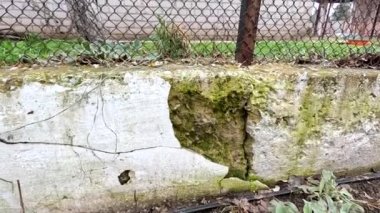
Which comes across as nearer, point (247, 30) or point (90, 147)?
point (90, 147)

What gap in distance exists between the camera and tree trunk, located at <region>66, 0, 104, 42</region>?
2.38m

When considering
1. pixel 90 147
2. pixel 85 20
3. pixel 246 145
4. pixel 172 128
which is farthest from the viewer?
pixel 85 20

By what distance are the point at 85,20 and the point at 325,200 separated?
177 cm

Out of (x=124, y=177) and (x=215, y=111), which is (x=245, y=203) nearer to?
(x=215, y=111)

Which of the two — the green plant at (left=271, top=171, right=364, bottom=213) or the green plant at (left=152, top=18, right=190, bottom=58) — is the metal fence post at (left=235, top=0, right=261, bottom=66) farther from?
the green plant at (left=271, top=171, right=364, bottom=213)

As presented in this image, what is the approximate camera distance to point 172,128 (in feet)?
6.61

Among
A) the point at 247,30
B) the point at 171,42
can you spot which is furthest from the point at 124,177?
the point at 247,30

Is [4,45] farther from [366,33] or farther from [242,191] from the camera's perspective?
Answer: [366,33]

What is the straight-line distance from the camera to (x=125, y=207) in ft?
6.82

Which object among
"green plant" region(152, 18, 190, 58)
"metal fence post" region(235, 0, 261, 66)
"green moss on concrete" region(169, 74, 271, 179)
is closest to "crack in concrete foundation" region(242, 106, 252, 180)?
"green moss on concrete" region(169, 74, 271, 179)

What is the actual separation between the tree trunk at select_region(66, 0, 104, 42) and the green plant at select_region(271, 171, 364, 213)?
140 cm

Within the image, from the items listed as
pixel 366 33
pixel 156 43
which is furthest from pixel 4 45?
pixel 366 33

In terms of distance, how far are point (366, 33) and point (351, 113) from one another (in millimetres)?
706

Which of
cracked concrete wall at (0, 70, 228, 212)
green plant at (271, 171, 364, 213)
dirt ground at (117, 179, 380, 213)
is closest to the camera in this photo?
cracked concrete wall at (0, 70, 228, 212)
